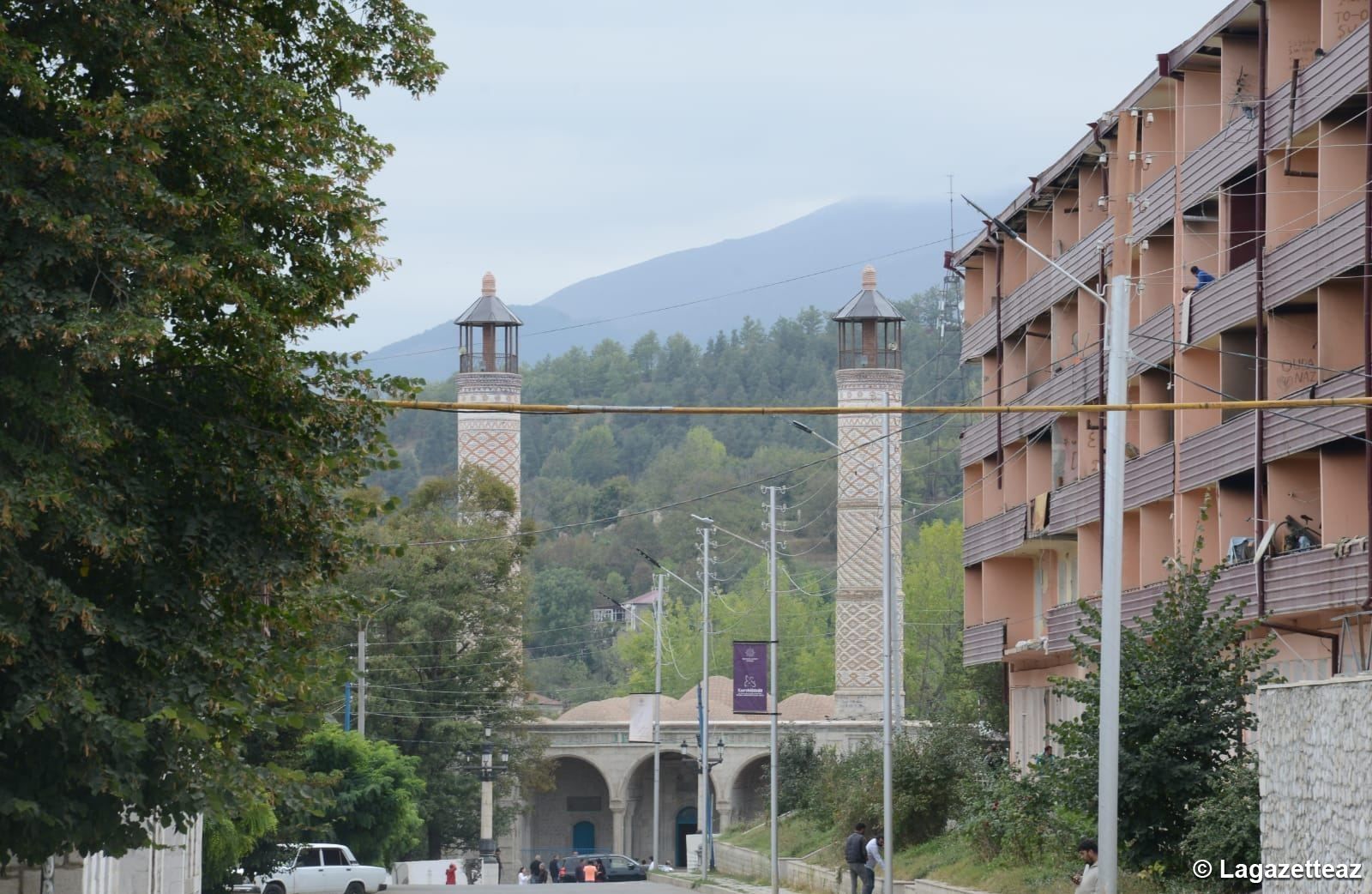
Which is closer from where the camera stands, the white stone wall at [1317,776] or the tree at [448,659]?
the white stone wall at [1317,776]

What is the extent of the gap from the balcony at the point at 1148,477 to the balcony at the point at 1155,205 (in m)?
3.91

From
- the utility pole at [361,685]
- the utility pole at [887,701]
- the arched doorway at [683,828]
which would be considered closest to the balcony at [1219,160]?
the utility pole at [887,701]

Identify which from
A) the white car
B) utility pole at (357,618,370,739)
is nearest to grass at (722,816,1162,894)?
the white car

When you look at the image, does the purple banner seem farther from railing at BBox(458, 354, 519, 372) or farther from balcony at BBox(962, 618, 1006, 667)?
railing at BBox(458, 354, 519, 372)

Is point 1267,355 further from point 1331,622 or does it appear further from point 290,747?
point 290,747

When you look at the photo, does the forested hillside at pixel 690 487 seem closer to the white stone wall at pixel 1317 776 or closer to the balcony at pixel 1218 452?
the balcony at pixel 1218 452

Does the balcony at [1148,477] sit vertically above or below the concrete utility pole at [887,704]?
above

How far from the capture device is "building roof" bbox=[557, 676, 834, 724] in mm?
82312

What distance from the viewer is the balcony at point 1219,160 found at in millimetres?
30938

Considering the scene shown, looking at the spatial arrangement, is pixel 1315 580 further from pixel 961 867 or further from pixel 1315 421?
pixel 961 867

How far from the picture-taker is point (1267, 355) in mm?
30281

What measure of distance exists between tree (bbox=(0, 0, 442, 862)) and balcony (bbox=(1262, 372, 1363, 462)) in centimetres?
1504

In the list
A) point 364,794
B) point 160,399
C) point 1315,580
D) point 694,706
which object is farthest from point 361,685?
point 160,399

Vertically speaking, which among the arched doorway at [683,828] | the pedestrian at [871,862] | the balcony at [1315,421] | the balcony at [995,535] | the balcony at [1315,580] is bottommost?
the arched doorway at [683,828]
